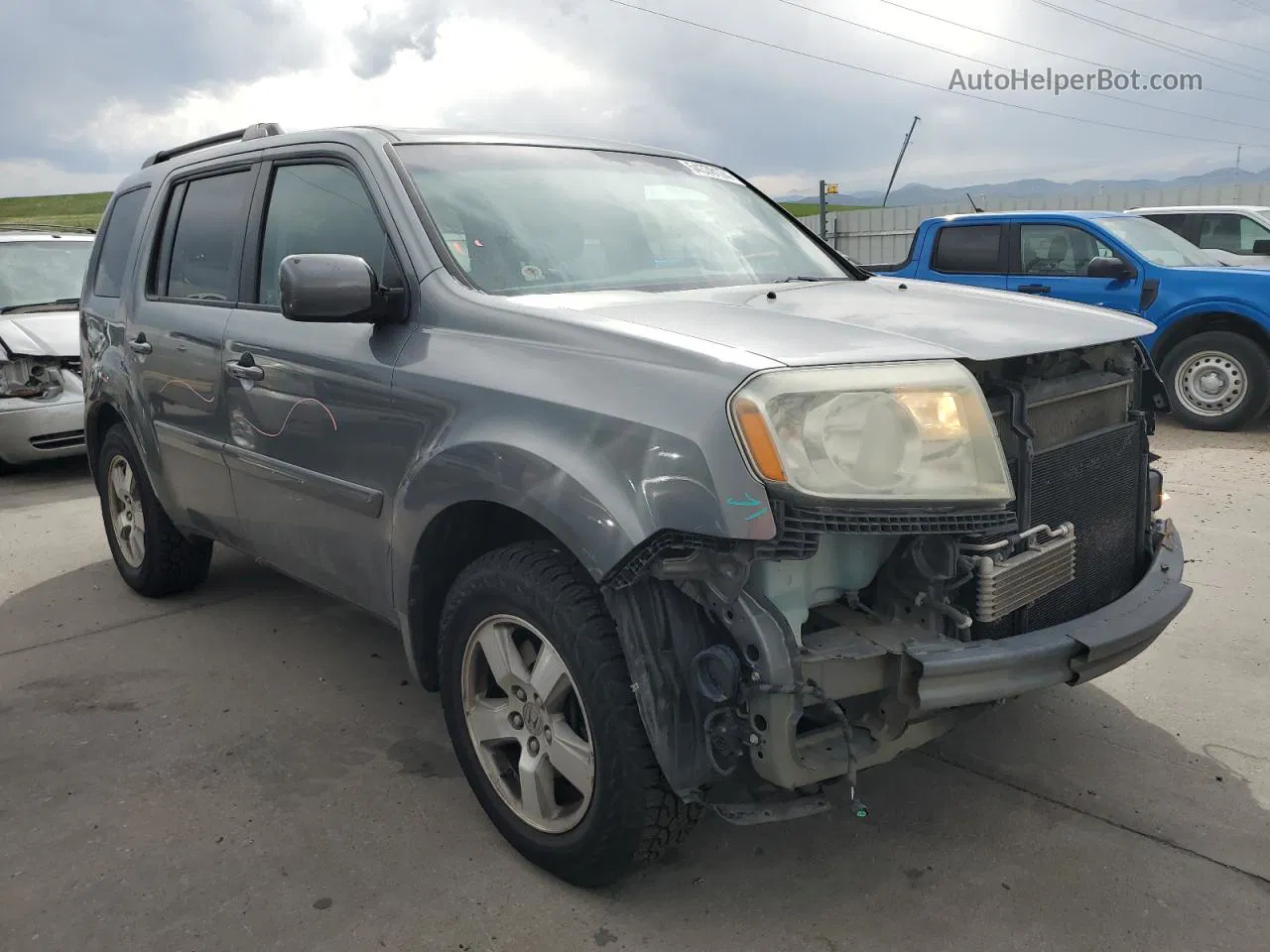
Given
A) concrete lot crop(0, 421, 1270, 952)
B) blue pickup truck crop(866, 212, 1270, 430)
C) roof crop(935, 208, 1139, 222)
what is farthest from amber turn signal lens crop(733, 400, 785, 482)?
roof crop(935, 208, 1139, 222)

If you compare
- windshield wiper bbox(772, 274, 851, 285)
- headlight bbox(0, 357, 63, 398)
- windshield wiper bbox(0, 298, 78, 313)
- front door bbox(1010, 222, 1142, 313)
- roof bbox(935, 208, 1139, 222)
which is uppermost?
roof bbox(935, 208, 1139, 222)

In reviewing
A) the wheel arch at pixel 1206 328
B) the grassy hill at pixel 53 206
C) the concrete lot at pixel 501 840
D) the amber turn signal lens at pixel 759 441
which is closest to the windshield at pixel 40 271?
the concrete lot at pixel 501 840

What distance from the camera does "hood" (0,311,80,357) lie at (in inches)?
299

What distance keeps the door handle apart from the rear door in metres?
7.03

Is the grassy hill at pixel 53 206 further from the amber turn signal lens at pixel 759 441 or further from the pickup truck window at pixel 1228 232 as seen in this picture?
the amber turn signal lens at pixel 759 441

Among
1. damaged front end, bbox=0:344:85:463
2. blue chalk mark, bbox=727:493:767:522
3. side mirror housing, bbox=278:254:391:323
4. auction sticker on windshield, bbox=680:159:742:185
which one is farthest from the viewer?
damaged front end, bbox=0:344:85:463

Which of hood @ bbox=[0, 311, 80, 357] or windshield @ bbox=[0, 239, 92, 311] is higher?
windshield @ bbox=[0, 239, 92, 311]

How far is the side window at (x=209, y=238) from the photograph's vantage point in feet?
12.0

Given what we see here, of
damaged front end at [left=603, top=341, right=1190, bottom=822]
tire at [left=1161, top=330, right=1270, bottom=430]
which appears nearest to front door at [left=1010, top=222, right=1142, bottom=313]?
tire at [left=1161, top=330, right=1270, bottom=430]

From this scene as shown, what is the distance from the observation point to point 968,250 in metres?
9.23

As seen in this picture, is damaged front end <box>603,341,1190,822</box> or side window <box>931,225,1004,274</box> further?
side window <box>931,225,1004,274</box>

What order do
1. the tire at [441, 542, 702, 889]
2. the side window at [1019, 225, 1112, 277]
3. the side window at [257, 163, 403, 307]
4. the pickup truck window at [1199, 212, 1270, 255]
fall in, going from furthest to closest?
the pickup truck window at [1199, 212, 1270, 255]
the side window at [1019, 225, 1112, 277]
the side window at [257, 163, 403, 307]
the tire at [441, 542, 702, 889]

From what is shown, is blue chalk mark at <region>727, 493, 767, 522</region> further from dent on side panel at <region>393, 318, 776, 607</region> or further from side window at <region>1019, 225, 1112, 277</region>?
side window at <region>1019, 225, 1112, 277</region>

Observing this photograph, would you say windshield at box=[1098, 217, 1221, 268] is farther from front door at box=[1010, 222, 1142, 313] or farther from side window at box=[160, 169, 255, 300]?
side window at box=[160, 169, 255, 300]
